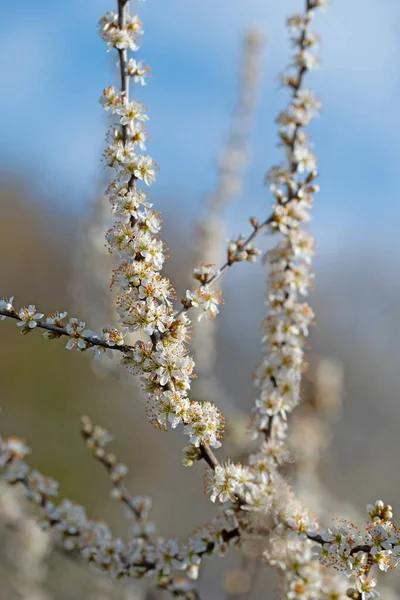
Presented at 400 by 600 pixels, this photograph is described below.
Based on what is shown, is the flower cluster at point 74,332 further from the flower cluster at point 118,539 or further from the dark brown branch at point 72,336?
the flower cluster at point 118,539

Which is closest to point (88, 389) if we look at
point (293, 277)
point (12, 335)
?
point (12, 335)

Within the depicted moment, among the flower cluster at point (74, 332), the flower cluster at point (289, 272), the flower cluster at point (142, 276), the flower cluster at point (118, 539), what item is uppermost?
the flower cluster at point (289, 272)

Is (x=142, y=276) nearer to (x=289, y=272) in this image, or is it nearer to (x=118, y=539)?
(x=289, y=272)

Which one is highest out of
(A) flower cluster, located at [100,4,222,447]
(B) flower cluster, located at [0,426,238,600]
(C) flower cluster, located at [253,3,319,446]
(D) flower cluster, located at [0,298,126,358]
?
(C) flower cluster, located at [253,3,319,446]

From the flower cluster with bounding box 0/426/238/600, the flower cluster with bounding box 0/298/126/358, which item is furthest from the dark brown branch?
the flower cluster with bounding box 0/426/238/600

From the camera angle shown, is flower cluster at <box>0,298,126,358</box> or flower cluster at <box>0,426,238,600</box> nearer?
flower cluster at <box>0,298,126,358</box>

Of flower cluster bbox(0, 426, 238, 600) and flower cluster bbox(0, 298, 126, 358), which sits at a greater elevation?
flower cluster bbox(0, 298, 126, 358)

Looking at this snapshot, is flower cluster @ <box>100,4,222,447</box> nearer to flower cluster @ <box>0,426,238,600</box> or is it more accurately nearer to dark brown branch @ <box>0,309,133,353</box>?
dark brown branch @ <box>0,309,133,353</box>

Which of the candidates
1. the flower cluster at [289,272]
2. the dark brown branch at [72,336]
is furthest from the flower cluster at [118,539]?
the dark brown branch at [72,336]

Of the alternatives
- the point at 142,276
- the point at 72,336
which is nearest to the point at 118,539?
the point at 72,336
